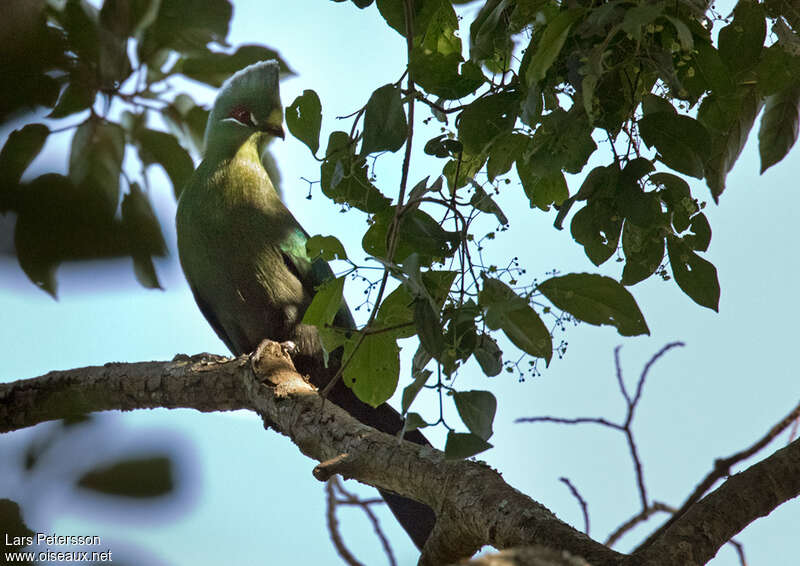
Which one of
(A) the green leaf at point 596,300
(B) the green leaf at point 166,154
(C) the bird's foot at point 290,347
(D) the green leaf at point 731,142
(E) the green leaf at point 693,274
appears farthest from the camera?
(C) the bird's foot at point 290,347

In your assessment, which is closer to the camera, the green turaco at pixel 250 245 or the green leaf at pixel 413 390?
the green leaf at pixel 413 390

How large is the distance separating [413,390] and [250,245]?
145 cm

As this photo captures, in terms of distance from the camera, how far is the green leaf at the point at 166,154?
64.7 inches

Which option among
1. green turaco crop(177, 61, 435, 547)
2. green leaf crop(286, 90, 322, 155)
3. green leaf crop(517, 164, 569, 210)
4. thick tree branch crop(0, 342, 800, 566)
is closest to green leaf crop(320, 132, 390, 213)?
green leaf crop(286, 90, 322, 155)

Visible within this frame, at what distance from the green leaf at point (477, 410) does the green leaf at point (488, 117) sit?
0.40 m

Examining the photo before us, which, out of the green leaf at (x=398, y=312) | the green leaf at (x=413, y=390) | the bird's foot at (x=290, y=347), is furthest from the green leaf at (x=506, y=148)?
the bird's foot at (x=290, y=347)

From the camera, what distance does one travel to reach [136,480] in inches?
47.2

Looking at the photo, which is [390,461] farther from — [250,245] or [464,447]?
[250,245]

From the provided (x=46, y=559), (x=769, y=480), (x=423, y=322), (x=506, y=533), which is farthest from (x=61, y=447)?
(x=769, y=480)

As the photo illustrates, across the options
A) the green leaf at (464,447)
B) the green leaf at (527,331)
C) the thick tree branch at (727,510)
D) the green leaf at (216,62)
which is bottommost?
the thick tree branch at (727,510)

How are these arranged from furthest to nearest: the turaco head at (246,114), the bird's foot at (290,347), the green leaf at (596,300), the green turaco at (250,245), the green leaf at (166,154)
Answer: the turaco head at (246,114) → the green turaco at (250,245) → the bird's foot at (290,347) → the green leaf at (166,154) → the green leaf at (596,300)

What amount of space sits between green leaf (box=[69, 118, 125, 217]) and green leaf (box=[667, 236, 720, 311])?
0.88 m

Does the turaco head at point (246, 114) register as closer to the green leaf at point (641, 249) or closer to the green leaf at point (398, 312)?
the green leaf at point (398, 312)

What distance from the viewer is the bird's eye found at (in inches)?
105
